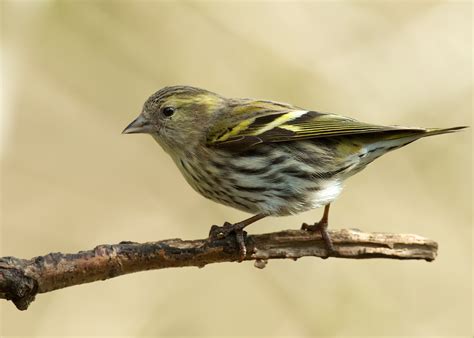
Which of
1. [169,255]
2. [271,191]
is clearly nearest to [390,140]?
[271,191]

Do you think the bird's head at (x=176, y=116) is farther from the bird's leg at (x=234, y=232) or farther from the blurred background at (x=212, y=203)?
the blurred background at (x=212, y=203)

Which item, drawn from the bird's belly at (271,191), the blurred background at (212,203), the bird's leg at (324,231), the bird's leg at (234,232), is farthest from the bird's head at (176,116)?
the blurred background at (212,203)

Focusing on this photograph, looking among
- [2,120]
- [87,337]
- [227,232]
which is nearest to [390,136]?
[227,232]

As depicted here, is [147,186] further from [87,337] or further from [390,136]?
[390,136]

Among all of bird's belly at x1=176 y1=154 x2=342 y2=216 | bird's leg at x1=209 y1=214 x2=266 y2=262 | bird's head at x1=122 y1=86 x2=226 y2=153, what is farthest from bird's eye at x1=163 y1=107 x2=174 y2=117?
bird's leg at x1=209 y1=214 x2=266 y2=262

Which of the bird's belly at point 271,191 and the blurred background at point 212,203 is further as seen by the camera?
the blurred background at point 212,203

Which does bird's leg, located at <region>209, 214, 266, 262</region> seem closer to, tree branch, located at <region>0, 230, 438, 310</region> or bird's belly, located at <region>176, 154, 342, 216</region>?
tree branch, located at <region>0, 230, 438, 310</region>

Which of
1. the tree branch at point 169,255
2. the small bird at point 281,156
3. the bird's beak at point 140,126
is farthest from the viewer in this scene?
the bird's beak at point 140,126
